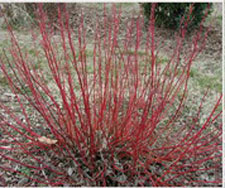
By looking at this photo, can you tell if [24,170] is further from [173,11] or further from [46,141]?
[173,11]

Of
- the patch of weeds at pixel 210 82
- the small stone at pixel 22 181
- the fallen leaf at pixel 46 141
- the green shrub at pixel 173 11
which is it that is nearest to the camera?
the small stone at pixel 22 181

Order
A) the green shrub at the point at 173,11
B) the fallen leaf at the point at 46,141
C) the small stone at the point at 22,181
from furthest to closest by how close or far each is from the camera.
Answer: the green shrub at the point at 173,11 < the fallen leaf at the point at 46,141 < the small stone at the point at 22,181

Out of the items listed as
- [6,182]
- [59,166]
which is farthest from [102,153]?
[6,182]

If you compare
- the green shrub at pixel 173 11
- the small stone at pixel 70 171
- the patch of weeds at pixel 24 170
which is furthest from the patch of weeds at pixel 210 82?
the patch of weeds at pixel 24 170

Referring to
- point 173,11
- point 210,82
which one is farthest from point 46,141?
point 173,11

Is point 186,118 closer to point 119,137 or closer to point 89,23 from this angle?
point 119,137

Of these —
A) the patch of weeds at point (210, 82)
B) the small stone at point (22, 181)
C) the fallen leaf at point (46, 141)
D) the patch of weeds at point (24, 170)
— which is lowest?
the patch of weeds at point (210, 82)

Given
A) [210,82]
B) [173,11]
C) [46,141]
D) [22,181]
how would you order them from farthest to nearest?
1. [173,11]
2. [210,82]
3. [46,141]
4. [22,181]

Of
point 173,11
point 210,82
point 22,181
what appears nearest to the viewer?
point 22,181

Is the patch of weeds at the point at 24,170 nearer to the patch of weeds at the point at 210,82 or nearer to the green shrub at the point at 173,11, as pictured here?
the patch of weeds at the point at 210,82

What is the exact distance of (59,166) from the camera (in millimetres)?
1963

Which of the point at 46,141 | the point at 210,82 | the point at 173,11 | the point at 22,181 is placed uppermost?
the point at 173,11

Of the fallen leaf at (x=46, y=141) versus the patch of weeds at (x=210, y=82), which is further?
the patch of weeds at (x=210, y=82)

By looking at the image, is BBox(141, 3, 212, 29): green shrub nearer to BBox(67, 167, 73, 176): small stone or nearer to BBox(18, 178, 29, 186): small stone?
BBox(67, 167, 73, 176): small stone
